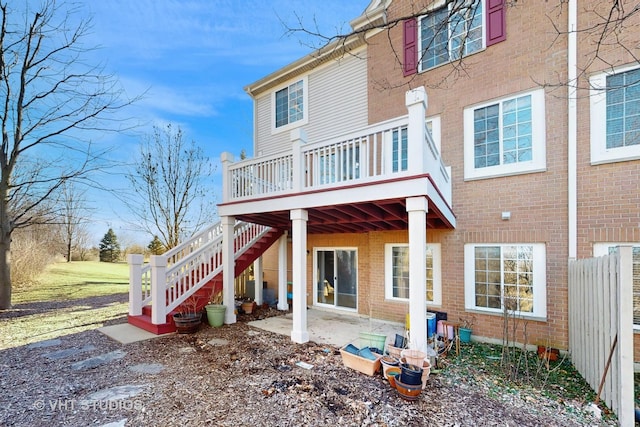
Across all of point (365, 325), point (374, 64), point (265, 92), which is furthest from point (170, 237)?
point (374, 64)

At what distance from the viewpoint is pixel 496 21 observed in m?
6.46

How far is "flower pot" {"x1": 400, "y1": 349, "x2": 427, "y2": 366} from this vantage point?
4129 millimetres

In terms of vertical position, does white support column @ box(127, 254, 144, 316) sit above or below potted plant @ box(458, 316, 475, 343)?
above

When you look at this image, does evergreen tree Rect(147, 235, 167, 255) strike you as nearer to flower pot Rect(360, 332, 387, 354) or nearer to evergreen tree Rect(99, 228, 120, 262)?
flower pot Rect(360, 332, 387, 354)

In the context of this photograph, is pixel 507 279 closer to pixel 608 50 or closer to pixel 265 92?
pixel 608 50

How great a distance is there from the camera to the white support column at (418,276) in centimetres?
445

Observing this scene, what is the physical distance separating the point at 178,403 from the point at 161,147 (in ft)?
33.4

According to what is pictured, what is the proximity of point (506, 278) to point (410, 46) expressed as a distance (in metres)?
6.20

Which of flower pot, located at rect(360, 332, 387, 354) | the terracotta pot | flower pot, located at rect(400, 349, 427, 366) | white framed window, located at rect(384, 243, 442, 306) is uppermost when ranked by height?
white framed window, located at rect(384, 243, 442, 306)

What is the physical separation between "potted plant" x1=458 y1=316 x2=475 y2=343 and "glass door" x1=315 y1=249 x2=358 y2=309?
3.02 meters

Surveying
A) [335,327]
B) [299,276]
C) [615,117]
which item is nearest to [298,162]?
[299,276]

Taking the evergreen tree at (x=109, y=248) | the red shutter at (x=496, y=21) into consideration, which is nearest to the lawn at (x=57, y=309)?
the red shutter at (x=496, y=21)

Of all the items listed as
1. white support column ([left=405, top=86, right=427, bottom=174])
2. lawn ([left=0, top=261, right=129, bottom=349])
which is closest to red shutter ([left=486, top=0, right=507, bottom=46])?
white support column ([left=405, top=86, right=427, bottom=174])

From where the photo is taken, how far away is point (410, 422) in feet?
10.8
